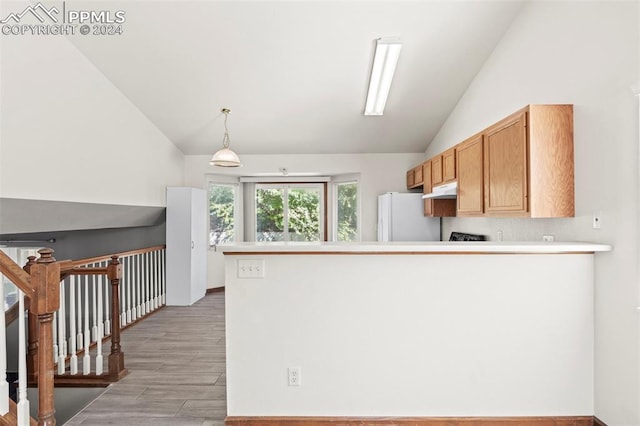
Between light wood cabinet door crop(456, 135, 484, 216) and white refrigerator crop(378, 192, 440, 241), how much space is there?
1522 mm

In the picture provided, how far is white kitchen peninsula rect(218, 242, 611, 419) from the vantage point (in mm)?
2291

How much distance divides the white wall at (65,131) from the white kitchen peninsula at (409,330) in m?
2.35

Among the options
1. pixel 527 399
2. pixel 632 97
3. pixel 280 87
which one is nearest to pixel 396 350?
pixel 527 399

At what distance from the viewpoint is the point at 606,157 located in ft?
7.28

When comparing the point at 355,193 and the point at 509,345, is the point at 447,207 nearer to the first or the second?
the point at 355,193

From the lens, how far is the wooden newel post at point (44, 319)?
199 centimetres

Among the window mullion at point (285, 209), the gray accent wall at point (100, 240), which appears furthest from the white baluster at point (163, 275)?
the window mullion at point (285, 209)

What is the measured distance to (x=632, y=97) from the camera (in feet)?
6.68

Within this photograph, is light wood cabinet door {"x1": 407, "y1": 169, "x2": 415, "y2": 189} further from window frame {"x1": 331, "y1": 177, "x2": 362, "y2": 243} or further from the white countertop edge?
the white countertop edge

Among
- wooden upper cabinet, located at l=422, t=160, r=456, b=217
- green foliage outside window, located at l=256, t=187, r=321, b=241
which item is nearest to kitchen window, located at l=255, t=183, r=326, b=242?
green foliage outside window, located at l=256, t=187, r=321, b=241

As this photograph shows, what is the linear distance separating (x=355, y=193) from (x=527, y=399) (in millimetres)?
4795

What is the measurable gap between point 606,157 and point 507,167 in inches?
25.5

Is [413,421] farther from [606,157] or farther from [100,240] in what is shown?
[100,240]

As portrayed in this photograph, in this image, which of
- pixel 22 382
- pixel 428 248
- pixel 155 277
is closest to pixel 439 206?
pixel 428 248
